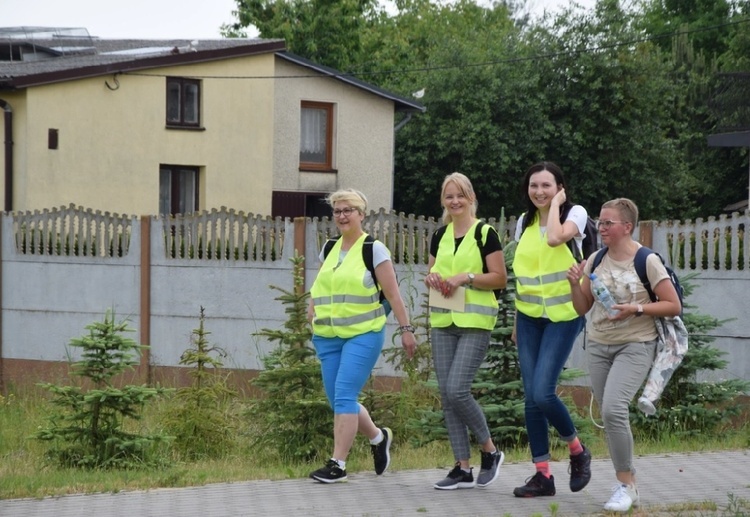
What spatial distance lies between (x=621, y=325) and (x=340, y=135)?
24504mm

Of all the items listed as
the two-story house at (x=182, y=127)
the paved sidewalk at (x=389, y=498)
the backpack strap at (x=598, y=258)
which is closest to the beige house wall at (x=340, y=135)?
the two-story house at (x=182, y=127)

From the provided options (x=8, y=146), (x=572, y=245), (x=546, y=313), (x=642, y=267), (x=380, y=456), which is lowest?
(x=380, y=456)

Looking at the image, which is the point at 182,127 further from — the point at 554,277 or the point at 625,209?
the point at 625,209

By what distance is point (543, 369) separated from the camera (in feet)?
23.6

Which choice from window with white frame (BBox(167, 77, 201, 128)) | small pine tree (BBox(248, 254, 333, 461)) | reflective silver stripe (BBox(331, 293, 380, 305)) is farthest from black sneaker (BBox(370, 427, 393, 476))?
window with white frame (BBox(167, 77, 201, 128))

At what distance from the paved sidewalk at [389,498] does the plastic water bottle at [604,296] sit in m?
1.06

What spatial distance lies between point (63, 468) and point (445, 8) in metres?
66.8

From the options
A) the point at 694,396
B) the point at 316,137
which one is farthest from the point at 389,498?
the point at 316,137

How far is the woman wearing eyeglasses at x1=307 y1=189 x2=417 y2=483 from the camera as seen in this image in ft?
25.7

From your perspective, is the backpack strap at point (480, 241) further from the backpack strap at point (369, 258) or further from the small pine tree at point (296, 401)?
the small pine tree at point (296, 401)

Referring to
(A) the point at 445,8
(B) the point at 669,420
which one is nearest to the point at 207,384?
(B) the point at 669,420

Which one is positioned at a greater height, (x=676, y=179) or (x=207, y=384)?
(x=676, y=179)

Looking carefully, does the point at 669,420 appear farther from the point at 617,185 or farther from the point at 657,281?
the point at 617,185

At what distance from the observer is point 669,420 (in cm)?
1070
